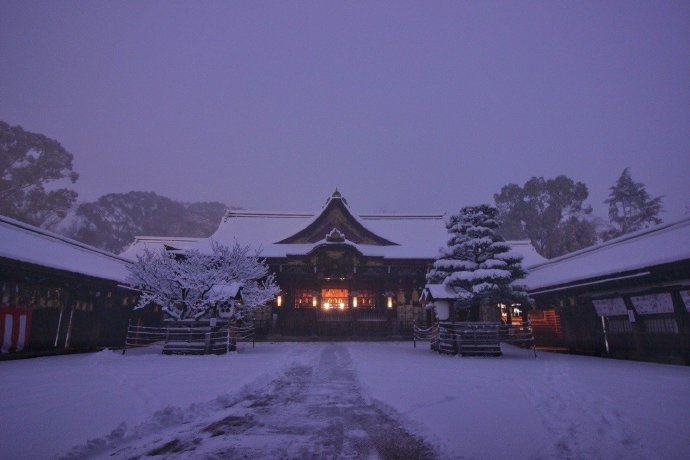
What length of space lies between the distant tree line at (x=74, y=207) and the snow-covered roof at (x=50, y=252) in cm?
2397

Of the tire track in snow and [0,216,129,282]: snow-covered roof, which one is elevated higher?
[0,216,129,282]: snow-covered roof

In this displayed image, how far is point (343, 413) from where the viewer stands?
16.8ft

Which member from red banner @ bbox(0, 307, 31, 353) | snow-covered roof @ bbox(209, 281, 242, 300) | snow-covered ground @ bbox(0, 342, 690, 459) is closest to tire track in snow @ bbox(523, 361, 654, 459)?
snow-covered ground @ bbox(0, 342, 690, 459)

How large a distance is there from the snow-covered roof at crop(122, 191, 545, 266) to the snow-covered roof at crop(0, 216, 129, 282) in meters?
6.85

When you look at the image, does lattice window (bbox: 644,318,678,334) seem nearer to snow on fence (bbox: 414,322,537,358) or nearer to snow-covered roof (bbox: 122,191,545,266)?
snow on fence (bbox: 414,322,537,358)

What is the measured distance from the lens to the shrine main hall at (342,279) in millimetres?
22188

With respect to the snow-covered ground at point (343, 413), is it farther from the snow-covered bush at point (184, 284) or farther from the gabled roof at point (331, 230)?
the gabled roof at point (331, 230)

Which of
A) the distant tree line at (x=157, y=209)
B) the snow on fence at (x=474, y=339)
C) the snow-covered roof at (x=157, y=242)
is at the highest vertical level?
the distant tree line at (x=157, y=209)

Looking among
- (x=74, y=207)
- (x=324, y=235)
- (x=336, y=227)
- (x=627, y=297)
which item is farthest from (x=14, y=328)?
(x=74, y=207)

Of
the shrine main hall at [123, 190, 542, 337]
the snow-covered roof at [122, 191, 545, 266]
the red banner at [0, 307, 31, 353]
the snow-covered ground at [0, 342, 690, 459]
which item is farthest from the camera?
the snow-covered roof at [122, 191, 545, 266]

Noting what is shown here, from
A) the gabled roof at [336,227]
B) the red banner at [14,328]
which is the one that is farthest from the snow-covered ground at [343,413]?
the gabled roof at [336,227]

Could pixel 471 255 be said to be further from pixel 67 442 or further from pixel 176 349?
pixel 67 442

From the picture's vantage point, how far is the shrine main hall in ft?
72.8

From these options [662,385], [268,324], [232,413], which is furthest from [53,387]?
[268,324]
